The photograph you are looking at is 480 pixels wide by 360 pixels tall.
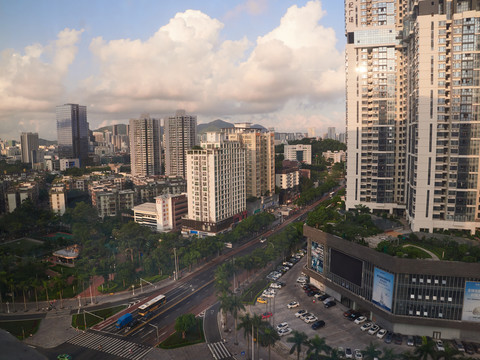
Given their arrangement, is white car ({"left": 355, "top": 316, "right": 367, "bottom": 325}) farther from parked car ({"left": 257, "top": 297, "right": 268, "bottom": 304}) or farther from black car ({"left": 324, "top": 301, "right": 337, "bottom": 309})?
parked car ({"left": 257, "top": 297, "right": 268, "bottom": 304})

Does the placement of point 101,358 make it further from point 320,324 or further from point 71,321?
point 320,324

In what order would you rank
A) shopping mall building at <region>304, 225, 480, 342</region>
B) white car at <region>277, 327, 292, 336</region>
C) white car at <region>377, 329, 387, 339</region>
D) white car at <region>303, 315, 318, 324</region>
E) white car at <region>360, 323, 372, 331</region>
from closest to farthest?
shopping mall building at <region>304, 225, 480, 342</region> → white car at <region>377, 329, 387, 339</region> → white car at <region>277, 327, 292, 336</region> → white car at <region>360, 323, 372, 331</region> → white car at <region>303, 315, 318, 324</region>

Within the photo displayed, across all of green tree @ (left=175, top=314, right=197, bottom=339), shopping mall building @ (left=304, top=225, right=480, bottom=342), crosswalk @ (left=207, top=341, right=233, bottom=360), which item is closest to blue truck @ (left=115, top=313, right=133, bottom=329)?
green tree @ (left=175, top=314, right=197, bottom=339)

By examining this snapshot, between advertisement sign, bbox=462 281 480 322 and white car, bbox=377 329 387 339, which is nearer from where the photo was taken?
advertisement sign, bbox=462 281 480 322

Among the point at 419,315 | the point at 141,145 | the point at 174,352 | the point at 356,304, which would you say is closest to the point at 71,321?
the point at 174,352

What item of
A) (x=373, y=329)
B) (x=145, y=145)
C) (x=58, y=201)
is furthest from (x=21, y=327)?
(x=145, y=145)

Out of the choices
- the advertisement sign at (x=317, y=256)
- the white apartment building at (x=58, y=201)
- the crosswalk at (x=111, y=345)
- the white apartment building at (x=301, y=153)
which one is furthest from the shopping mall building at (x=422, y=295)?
the white apartment building at (x=301, y=153)

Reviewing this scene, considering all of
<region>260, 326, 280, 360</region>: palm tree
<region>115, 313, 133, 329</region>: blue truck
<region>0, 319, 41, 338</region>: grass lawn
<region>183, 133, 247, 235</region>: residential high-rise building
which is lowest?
<region>0, 319, 41, 338</region>: grass lawn
